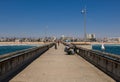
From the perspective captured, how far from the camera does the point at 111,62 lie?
1248 centimetres

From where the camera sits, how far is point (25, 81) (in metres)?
11.1

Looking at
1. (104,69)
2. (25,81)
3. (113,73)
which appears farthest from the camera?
(104,69)

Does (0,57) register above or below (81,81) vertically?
above

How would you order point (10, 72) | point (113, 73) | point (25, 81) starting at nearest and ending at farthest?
point (25, 81), point (113, 73), point (10, 72)

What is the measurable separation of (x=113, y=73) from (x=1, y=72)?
17.9 feet

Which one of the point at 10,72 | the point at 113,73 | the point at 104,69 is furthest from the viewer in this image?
the point at 104,69

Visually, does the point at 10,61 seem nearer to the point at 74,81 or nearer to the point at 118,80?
the point at 74,81

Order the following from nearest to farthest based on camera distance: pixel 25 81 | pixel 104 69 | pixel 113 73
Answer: pixel 25 81 < pixel 113 73 < pixel 104 69

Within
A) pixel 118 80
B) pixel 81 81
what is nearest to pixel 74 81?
pixel 81 81

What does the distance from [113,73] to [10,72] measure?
18.1 feet

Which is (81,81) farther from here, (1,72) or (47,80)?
(1,72)

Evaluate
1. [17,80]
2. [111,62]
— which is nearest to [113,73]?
[111,62]

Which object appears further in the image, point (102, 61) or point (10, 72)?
point (102, 61)

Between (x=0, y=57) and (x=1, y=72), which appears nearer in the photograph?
(x=1, y=72)
